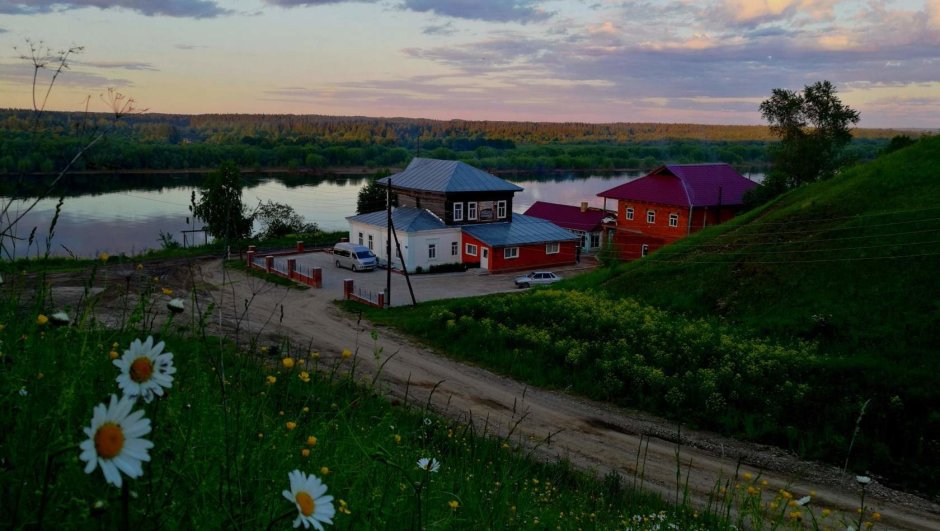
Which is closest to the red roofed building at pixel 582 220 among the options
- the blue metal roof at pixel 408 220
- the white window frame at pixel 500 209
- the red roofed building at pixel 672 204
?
the red roofed building at pixel 672 204

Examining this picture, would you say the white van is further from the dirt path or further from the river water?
the dirt path

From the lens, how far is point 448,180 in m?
41.5

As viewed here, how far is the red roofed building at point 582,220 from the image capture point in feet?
157

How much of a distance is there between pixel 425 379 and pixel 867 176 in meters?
22.9

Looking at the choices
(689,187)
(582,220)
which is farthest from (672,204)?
(582,220)

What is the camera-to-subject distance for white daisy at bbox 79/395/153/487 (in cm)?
161

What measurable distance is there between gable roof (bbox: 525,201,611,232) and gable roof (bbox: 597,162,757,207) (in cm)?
262

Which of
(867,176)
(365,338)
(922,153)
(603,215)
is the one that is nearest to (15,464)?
(365,338)

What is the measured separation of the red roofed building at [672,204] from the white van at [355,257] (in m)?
16.2

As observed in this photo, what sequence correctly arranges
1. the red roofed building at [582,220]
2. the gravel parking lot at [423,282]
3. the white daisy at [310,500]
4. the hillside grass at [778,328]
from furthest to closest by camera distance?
the red roofed building at [582,220], the gravel parking lot at [423,282], the hillside grass at [778,328], the white daisy at [310,500]

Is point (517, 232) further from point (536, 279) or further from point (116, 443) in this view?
point (116, 443)

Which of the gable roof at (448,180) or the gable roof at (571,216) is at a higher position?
the gable roof at (448,180)

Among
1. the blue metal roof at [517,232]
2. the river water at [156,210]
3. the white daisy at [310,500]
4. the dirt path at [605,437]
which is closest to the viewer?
the white daisy at [310,500]

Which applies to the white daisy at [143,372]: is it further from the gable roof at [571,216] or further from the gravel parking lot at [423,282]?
the gable roof at [571,216]
